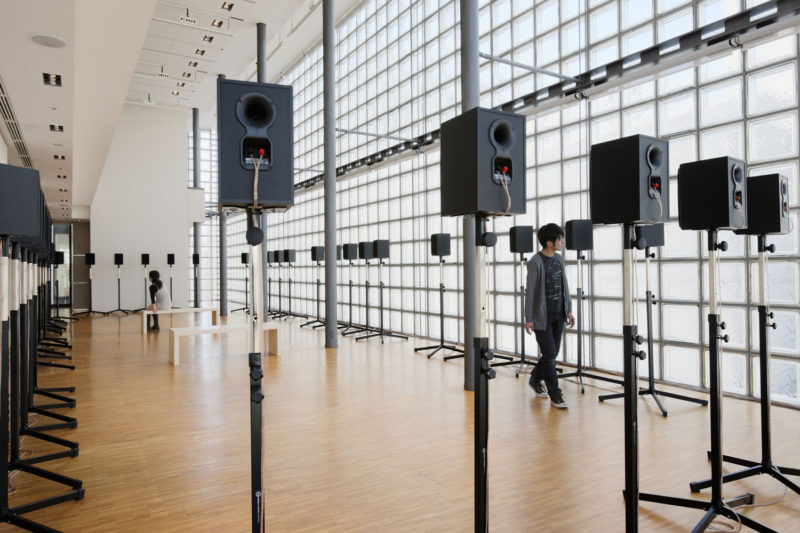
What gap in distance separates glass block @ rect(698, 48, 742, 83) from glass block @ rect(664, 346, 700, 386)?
3.05 metres

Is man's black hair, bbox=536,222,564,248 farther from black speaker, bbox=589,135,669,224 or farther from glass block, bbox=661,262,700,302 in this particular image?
black speaker, bbox=589,135,669,224

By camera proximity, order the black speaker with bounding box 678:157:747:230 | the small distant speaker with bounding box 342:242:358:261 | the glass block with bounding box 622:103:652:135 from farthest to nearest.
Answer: the small distant speaker with bounding box 342:242:358:261 → the glass block with bounding box 622:103:652:135 → the black speaker with bounding box 678:157:747:230

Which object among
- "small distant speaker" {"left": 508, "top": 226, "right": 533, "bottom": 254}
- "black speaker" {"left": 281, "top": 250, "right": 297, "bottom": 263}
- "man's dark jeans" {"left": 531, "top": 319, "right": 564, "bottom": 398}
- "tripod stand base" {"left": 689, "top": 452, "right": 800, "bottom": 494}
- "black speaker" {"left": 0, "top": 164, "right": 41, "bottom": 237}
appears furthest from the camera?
"black speaker" {"left": 281, "top": 250, "right": 297, "bottom": 263}

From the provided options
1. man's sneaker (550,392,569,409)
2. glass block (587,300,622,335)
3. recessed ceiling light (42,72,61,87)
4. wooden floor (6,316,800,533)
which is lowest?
wooden floor (6,316,800,533)

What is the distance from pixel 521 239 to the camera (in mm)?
7000

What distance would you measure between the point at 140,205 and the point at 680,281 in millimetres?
16510

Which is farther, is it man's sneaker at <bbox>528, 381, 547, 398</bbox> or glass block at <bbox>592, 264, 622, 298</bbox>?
glass block at <bbox>592, 264, 622, 298</bbox>

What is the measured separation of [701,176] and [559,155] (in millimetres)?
4875

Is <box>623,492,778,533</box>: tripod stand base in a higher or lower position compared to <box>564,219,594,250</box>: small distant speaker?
lower

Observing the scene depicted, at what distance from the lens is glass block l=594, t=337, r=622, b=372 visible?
22.5 ft

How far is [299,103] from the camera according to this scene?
16.6m

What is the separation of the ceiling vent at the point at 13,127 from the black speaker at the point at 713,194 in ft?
23.3

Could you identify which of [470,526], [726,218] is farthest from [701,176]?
[470,526]

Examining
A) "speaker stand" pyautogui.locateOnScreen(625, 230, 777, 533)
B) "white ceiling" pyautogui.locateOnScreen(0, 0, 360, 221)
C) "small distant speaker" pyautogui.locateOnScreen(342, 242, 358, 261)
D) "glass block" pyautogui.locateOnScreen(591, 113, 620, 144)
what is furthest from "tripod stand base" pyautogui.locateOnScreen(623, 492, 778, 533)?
"small distant speaker" pyautogui.locateOnScreen(342, 242, 358, 261)
